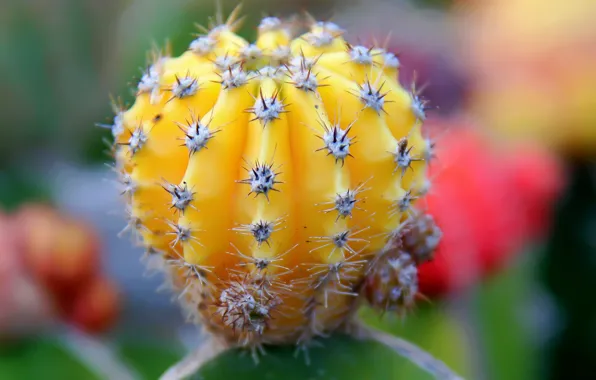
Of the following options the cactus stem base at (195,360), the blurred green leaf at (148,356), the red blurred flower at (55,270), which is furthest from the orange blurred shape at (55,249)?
the cactus stem base at (195,360)

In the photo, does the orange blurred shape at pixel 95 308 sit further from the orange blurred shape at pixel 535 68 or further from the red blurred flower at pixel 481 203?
the orange blurred shape at pixel 535 68

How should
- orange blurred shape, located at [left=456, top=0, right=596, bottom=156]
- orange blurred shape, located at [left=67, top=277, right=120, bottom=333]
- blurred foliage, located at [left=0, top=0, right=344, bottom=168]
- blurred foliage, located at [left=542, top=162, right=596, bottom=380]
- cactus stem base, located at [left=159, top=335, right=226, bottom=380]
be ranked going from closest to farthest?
cactus stem base, located at [left=159, top=335, right=226, bottom=380] < orange blurred shape, located at [left=67, top=277, right=120, bottom=333] < blurred foliage, located at [left=542, top=162, right=596, bottom=380] < orange blurred shape, located at [left=456, top=0, right=596, bottom=156] < blurred foliage, located at [left=0, top=0, right=344, bottom=168]

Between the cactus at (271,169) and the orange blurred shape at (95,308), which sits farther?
the orange blurred shape at (95,308)

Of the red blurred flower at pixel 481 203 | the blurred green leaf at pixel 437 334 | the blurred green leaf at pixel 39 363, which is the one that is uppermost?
the red blurred flower at pixel 481 203

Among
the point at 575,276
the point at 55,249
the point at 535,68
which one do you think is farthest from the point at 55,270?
the point at 535,68

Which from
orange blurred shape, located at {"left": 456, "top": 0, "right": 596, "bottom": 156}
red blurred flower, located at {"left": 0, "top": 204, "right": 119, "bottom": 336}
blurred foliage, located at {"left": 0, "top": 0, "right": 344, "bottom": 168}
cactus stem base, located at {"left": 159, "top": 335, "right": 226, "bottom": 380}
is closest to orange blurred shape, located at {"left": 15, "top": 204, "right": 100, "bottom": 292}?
red blurred flower, located at {"left": 0, "top": 204, "right": 119, "bottom": 336}

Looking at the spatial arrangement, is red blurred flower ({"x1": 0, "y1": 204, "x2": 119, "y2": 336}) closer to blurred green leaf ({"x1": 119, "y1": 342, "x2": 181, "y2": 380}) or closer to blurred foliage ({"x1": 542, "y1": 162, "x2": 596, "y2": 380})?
blurred green leaf ({"x1": 119, "y1": 342, "x2": 181, "y2": 380})

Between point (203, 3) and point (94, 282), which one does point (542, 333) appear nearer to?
point (94, 282)

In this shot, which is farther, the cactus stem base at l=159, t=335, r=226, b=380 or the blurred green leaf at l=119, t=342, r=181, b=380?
the blurred green leaf at l=119, t=342, r=181, b=380
